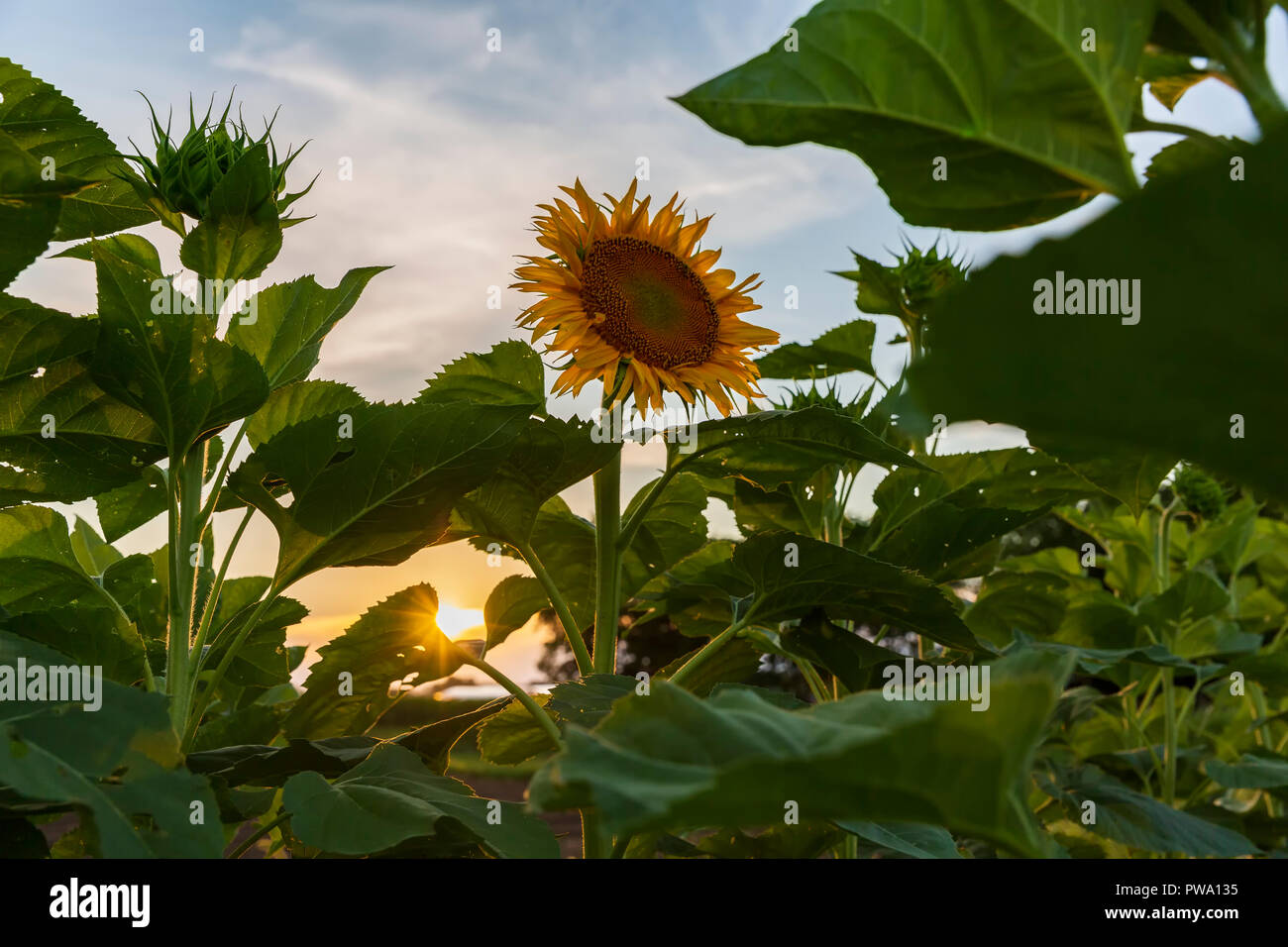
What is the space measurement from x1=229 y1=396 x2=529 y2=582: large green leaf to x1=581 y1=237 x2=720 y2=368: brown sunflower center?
245mm

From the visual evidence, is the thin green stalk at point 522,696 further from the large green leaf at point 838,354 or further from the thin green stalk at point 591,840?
the large green leaf at point 838,354

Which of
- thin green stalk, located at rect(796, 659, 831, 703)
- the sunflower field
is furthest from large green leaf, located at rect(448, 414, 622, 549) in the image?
thin green stalk, located at rect(796, 659, 831, 703)

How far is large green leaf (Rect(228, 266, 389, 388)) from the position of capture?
729mm

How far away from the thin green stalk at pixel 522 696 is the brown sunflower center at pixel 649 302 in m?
0.31

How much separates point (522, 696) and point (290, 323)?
35 cm

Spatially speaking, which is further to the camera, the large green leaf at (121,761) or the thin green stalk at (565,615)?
the thin green stalk at (565,615)

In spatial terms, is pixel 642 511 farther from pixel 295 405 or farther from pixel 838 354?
pixel 838 354

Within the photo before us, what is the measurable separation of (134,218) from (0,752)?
0.54 meters

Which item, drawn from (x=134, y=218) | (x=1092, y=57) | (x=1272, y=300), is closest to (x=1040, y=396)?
(x=1272, y=300)

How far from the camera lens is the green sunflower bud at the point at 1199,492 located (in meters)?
2.07

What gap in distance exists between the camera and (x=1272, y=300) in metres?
0.17

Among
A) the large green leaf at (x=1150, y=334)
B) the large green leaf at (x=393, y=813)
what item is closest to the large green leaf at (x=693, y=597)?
the large green leaf at (x=393, y=813)

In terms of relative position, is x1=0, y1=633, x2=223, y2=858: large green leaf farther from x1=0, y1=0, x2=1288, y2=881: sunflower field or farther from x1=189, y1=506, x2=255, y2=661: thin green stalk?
x1=189, y1=506, x2=255, y2=661: thin green stalk

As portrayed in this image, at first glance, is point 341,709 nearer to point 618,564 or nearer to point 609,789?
point 618,564
